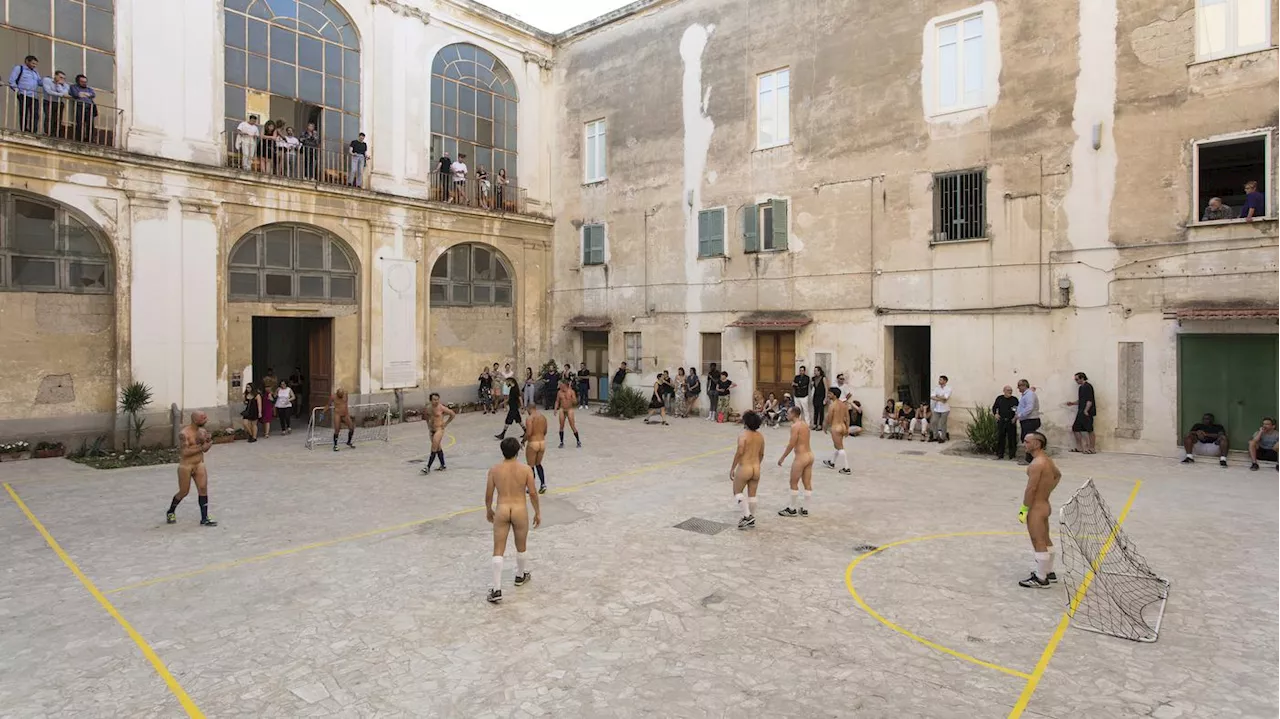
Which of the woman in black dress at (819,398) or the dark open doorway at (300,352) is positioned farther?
the dark open doorway at (300,352)

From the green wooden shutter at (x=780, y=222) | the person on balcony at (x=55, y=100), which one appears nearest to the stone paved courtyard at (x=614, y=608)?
the person on balcony at (x=55, y=100)

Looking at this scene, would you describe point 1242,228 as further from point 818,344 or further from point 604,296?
point 604,296

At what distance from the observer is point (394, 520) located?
10.7 metres

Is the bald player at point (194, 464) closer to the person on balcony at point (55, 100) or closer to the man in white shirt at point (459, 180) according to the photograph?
the person on balcony at point (55, 100)

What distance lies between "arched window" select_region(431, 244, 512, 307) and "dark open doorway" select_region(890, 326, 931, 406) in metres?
13.3

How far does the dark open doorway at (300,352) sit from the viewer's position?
21.7 m

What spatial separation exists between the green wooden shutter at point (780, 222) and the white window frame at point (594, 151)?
283 inches

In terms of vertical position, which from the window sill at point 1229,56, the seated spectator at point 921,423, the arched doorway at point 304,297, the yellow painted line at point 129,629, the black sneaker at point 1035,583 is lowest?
the yellow painted line at point 129,629

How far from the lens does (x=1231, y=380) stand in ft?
48.7

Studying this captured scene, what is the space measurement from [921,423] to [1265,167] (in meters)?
8.42

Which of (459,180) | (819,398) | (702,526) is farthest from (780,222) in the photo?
(702,526)

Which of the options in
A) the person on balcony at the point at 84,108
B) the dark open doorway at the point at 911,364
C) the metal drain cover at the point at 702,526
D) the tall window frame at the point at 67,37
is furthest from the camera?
the dark open doorway at the point at 911,364

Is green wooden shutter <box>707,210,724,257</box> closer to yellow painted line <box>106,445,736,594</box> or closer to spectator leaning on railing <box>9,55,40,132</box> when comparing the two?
yellow painted line <box>106,445,736,594</box>

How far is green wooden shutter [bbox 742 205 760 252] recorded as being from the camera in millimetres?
21641
